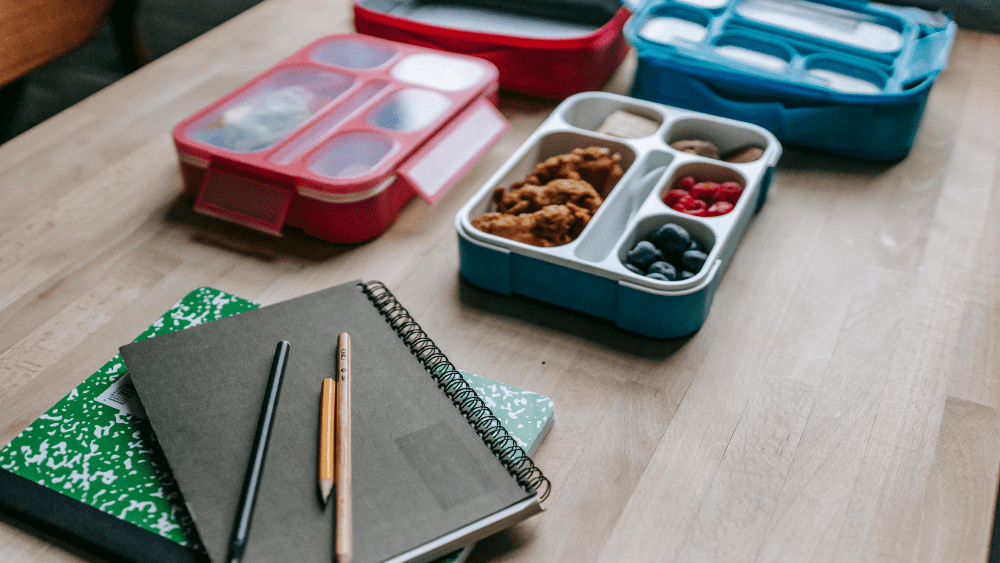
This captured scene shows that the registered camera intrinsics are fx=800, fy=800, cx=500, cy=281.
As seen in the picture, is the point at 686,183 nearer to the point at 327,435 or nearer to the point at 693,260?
the point at 693,260

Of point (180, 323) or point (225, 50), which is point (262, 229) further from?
point (225, 50)

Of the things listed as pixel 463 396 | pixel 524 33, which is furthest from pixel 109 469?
pixel 524 33

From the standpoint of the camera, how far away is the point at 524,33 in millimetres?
1295

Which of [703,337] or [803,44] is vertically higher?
[803,44]

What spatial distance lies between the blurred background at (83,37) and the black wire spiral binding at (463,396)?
813 mm

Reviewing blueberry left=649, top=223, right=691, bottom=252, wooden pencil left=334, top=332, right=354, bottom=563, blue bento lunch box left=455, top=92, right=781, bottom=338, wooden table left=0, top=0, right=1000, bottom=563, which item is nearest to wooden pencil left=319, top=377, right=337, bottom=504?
wooden pencil left=334, top=332, right=354, bottom=563

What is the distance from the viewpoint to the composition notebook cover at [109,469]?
23.7 inches

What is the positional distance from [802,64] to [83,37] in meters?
1.16

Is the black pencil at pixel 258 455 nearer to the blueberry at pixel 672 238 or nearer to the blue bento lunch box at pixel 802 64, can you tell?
the blueberry at pixel 672 238

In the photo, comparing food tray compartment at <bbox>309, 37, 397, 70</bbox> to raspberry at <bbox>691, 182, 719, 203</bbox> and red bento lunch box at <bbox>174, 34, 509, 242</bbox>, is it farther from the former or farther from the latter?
raspberry at <bbox>691, 182, 719, 203</bbox>

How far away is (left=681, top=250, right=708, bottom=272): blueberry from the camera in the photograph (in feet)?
2.70

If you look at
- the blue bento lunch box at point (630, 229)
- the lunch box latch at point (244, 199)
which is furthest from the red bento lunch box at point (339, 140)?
the blue bento lunch box at point (630, 229)

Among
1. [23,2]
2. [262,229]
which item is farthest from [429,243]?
[23,2]

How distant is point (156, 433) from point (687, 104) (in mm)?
849
